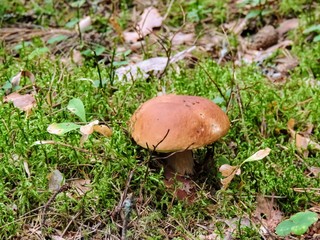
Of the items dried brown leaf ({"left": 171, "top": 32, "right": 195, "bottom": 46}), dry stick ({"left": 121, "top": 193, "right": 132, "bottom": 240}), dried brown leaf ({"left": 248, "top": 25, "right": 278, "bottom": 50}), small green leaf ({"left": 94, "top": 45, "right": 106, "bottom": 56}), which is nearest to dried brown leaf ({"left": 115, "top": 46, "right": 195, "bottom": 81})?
small green leaf ({"left": 94, "top": 45, "right": 106, "bottom": 56})

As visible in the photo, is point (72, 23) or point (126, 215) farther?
point (72, 23)

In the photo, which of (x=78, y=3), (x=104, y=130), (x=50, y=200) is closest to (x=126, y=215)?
(x=50, y=200)

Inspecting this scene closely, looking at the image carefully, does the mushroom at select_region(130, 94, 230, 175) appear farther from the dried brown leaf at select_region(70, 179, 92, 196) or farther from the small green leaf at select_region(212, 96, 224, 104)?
the small green leaf at select_region(212, 96, 224, 104)

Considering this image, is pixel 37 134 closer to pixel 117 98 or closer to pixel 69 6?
pixel 117 98

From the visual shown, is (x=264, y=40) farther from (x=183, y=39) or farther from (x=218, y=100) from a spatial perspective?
(x=218, y=100)

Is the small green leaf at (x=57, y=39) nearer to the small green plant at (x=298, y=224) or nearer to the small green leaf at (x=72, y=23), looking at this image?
the small green leaf at (x=72, y=23)
